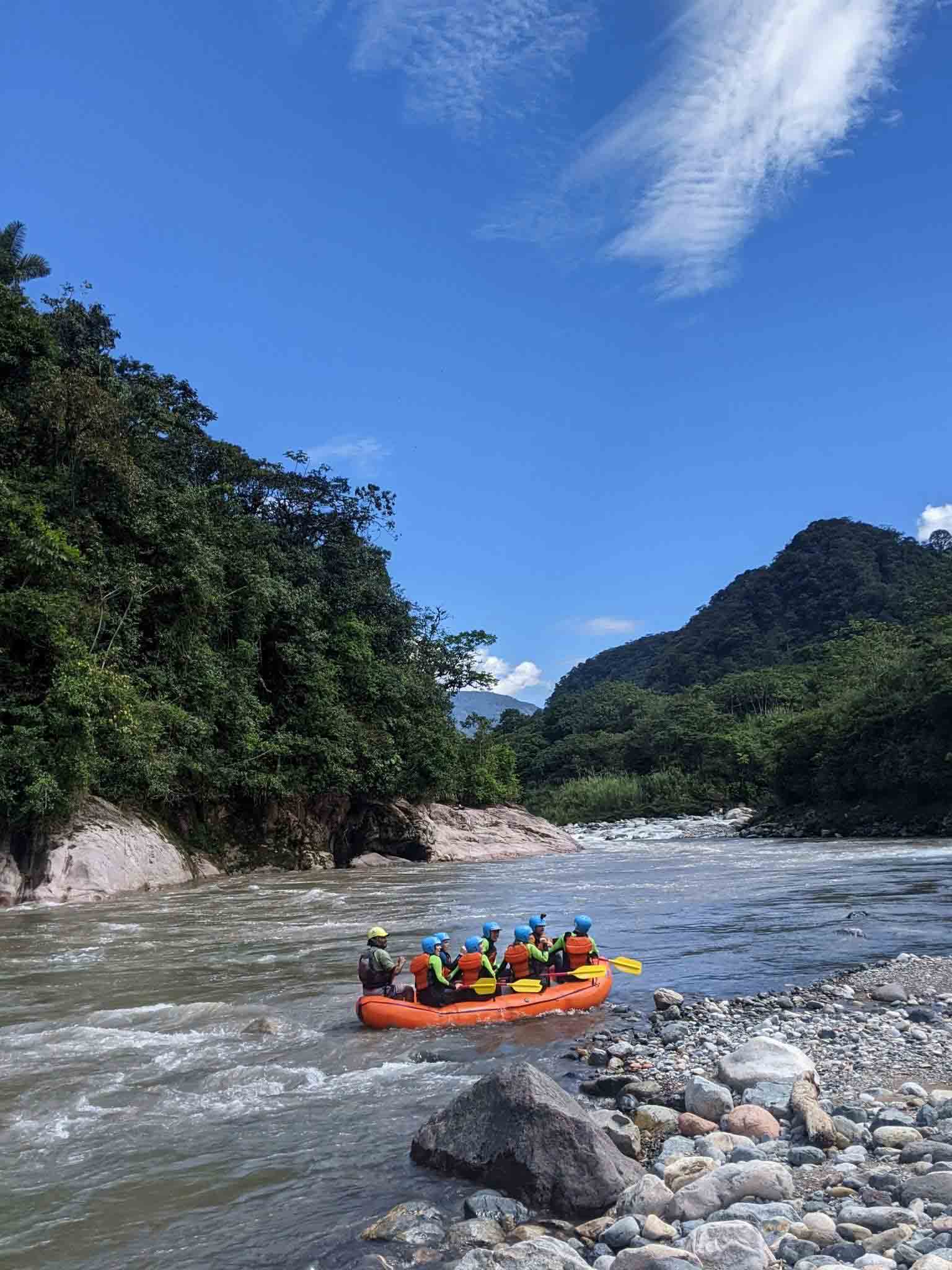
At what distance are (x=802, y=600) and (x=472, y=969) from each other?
98252 mm

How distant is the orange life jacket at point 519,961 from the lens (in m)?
8.85

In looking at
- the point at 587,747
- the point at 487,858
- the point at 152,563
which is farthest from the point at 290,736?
the point at 587,747

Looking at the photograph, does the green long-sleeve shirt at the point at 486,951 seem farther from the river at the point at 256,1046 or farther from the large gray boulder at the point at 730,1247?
the large gray boulder at the point at 730,1247

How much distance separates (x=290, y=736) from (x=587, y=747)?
48.2 meters

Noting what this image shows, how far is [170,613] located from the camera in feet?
76.6

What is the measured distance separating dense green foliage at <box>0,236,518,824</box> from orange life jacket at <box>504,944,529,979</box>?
1103cm

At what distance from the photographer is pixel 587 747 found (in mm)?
72062

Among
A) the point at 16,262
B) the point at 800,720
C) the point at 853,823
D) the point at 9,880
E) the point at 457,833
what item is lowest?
the point at 853,823

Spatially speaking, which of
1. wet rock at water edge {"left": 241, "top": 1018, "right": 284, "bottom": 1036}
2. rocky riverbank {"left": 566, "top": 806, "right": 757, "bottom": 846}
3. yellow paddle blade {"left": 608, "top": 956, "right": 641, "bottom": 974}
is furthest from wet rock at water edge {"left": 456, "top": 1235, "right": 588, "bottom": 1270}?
rocky riverbank {"left": 566, "top": 806, "right": 757, "bottom": 846}

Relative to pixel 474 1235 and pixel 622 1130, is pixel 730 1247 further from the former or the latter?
pixel 622 1130

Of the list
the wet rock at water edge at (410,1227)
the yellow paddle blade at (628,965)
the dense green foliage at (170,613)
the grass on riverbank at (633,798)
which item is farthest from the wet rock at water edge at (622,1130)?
the grass on riverbank at (633,798)

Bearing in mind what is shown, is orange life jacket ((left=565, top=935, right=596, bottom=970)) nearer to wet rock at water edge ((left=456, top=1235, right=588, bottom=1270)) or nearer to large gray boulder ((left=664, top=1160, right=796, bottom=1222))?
large gray boulder ((left=664, top=1160, right=796, bottom=1222))

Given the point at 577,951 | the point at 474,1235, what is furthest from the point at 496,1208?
the point at 577,951

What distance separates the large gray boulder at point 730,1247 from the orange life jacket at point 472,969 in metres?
4.94
